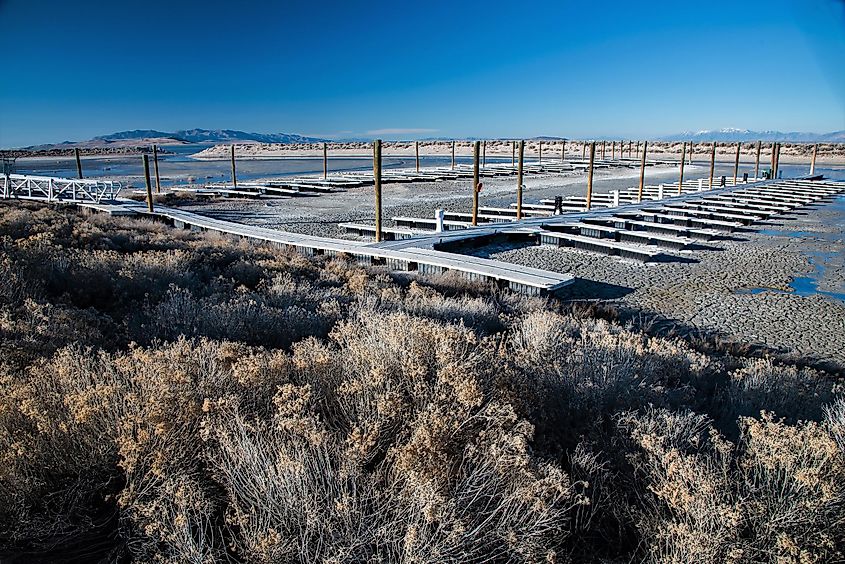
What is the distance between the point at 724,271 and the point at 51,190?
2265 centimetres

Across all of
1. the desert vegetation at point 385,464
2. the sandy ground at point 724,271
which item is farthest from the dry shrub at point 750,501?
the sandy ground at point 724,271

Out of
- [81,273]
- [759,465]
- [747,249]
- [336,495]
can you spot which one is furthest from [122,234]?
[747,249]

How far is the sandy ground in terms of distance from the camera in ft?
29.1

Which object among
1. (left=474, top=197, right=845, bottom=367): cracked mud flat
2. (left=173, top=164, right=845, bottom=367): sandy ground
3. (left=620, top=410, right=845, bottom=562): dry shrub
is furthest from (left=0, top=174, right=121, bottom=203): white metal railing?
(left=620, top=410, right=845, bottom=562): dry shrub

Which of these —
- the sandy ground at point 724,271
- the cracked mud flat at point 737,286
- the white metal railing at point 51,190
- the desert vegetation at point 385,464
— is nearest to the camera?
the desert vegetation at point 385,464

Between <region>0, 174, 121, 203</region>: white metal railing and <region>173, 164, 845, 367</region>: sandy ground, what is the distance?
11.4 feet

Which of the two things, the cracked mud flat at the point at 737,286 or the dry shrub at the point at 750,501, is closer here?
the dry shrub at the point at 750,501

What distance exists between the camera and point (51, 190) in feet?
67.6

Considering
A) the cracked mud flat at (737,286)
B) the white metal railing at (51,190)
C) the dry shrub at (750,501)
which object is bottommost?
the cracked mud flat at (737,286)

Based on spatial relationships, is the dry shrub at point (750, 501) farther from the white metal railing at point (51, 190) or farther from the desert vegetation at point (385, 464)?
the white metal railing at point (51, 190)

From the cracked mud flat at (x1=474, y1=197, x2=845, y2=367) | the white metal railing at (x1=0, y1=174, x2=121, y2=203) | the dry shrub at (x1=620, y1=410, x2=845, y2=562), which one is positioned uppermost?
the white metal railing at (x1=0, y1=174, x2=121, y2=203)

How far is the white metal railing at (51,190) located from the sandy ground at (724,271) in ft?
11.4

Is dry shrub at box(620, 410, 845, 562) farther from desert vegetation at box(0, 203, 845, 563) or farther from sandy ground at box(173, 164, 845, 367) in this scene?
sandy ground at box(173, 164, 845, 367)

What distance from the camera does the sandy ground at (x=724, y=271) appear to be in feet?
29.1
